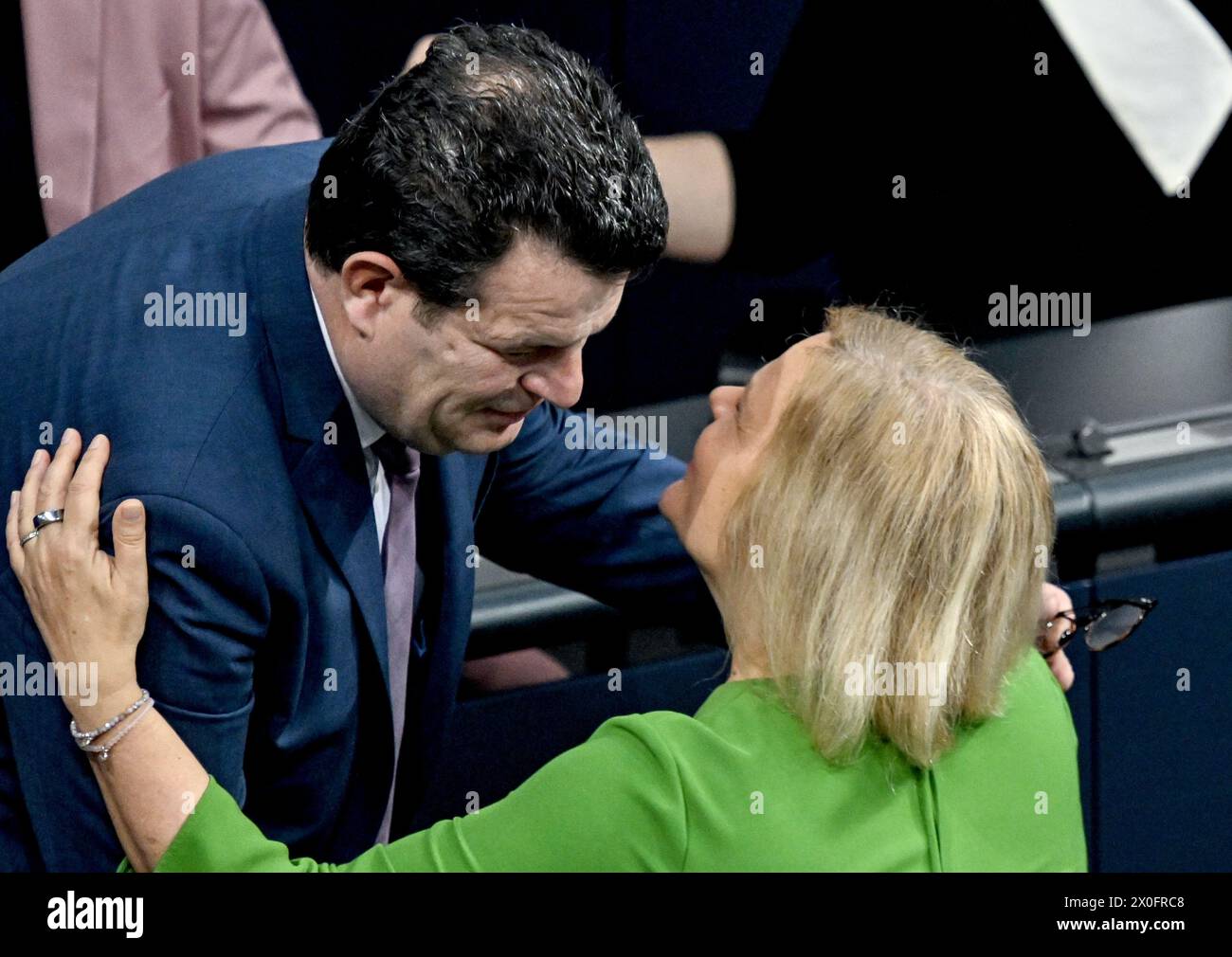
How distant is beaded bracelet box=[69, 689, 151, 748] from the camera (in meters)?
1.59

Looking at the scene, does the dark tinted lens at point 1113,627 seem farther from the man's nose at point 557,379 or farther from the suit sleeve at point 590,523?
the man's nose at point 557,379

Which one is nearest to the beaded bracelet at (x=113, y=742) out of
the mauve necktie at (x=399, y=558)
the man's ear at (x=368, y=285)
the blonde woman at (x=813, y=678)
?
the blonde woman at (x=813, y=678)

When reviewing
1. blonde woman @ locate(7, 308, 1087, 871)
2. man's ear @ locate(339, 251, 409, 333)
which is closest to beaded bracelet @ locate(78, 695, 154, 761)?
blonde woman @ locate(7, 308, 1087, 871)

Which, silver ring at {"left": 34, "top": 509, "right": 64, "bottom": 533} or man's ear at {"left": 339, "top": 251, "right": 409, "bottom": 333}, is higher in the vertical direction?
man's ear at {"left": 339, "top": 251, "right": 409, "bottom": 333}

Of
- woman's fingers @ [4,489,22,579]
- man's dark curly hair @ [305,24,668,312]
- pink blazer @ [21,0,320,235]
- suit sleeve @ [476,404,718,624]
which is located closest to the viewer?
man's dark curly hair @ [305,24,668,312]

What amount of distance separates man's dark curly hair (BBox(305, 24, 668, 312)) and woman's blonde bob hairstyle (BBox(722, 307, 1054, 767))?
1.00 feet

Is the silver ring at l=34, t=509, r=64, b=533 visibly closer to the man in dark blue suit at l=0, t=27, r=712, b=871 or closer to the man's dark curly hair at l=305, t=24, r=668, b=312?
the man in dark blue suit at l=0, t=27, r=712, b=871

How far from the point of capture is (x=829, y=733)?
5.34ft

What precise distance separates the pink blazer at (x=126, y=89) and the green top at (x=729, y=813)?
1221 mm

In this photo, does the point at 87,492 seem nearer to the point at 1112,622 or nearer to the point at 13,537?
the point at 13,537

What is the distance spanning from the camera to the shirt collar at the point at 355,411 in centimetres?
164

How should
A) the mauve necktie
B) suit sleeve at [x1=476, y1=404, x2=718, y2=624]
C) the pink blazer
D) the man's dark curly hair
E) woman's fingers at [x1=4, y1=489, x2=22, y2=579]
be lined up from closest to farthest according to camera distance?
the man's dark curly hair, woman's fingers at [x1=4, y1=489, x2=22, y2=579], the mauve necktie, suit sleeve at [x1=476, y1=404, x2=718, y2=624], the pink blazer

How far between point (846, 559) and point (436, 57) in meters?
0.61

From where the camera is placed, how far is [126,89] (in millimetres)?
2514
